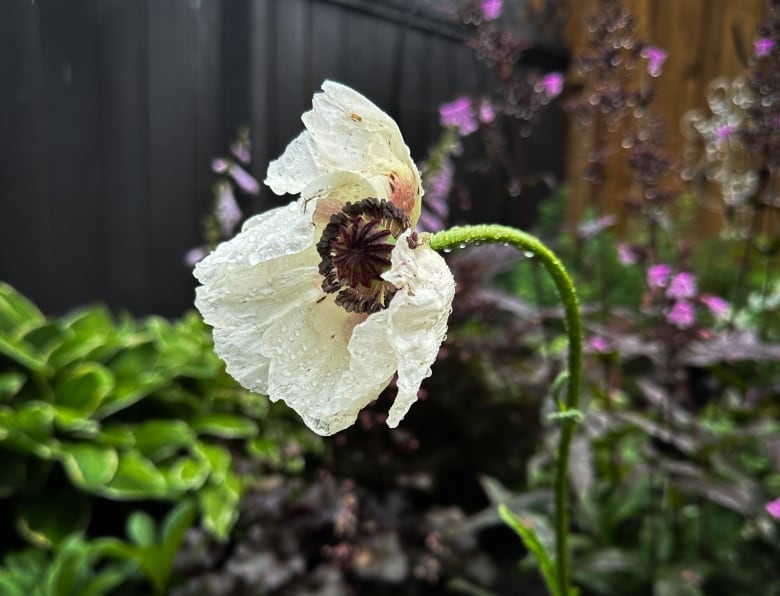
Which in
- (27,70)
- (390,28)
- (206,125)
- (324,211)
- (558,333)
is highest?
(324,211)

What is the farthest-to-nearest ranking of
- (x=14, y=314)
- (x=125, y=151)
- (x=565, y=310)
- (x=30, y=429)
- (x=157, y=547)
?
(x=125, y=151) < (x=14, y=314) < (x=30, y=429) < (x=157, y=547) < (x=565, y=310)

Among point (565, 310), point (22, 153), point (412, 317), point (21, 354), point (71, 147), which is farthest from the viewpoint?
point (71, 147)

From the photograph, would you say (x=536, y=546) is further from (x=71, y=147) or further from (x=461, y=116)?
(x=71, y=147)

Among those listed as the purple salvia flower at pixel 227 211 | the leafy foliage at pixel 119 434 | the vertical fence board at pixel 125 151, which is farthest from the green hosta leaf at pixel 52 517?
the vertical fence board at pixel 125 151

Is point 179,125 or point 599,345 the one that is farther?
point 179,125

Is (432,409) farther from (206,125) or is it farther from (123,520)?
(206,125)

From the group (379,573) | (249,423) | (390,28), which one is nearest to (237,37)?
(390,28)

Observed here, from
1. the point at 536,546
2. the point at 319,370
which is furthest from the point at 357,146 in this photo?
the point at 536,546

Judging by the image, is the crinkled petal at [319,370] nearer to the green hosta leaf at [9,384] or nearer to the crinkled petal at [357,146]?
the crinkled petal at [357,146]
